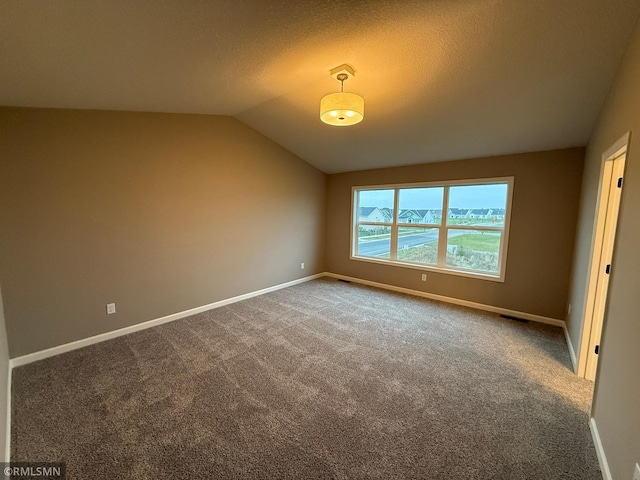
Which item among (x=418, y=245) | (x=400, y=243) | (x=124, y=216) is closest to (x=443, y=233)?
(x=418, y=245)

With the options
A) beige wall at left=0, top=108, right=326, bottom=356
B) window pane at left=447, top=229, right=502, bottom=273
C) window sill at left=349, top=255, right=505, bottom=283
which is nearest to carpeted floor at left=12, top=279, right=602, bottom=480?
beige wall at left=0, top=108, right=326, bottom=356

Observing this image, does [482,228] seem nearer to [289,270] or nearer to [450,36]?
[450,36]

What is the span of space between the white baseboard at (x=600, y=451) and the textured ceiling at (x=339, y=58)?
8.04ft

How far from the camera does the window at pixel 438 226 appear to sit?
374 centimetres

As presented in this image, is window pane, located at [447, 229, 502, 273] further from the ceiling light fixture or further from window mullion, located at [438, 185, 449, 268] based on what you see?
the ceiling light fixture

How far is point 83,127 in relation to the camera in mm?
2555

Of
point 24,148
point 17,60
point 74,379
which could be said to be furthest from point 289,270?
point 17,60

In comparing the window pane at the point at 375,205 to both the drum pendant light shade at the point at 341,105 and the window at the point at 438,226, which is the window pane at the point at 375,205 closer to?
the window at the point at 438,226

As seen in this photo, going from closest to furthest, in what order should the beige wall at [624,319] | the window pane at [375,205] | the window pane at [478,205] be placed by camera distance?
the beige wall at [624,319]
the window pane at [478,205]
the window pane at [375,205]

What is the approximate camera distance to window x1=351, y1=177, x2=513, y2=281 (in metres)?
3.74

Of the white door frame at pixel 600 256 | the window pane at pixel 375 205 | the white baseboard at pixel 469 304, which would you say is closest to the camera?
the white door frame at pixel 600 256

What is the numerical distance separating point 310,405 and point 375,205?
151 inches

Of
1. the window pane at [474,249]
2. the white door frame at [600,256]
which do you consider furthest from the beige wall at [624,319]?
the window pane at [474,249]

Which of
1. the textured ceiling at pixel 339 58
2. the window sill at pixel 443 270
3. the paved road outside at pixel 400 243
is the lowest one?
→ the window sill at pixel 443 270
